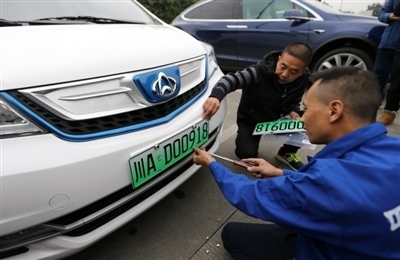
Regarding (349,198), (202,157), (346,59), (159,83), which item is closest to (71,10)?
(159,83)

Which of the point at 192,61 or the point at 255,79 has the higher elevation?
the point at 192,61

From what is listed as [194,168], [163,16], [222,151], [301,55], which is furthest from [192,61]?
[163,16]

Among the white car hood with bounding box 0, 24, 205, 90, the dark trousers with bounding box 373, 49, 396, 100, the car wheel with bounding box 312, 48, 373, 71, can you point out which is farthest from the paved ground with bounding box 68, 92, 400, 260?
the car wheel with bounding box 312, 48, 373, 71

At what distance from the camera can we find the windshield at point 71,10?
1433mm

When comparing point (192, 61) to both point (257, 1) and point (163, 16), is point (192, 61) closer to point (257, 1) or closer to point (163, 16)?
point (257, 1)

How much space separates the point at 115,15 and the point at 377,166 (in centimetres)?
175

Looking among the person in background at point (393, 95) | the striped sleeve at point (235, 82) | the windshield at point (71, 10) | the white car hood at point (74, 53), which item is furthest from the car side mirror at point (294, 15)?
the white car hood at point (74, 53)

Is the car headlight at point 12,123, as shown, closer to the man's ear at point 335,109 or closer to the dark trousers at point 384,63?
the man's ear at point 335,109

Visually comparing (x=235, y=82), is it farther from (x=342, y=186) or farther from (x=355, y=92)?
(x=342, y=186)

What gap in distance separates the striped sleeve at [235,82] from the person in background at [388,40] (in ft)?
5.48

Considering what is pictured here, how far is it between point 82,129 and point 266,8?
345 cm

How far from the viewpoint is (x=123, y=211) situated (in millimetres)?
1195

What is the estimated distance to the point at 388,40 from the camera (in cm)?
281

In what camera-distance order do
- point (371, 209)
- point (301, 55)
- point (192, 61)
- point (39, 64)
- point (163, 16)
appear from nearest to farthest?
point (371, 209) < point (39, 64) < point (192, 61) < point (301, 55) < point (163, 16)
